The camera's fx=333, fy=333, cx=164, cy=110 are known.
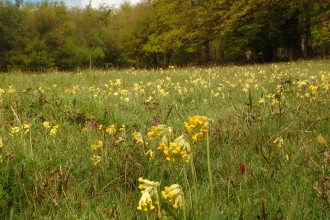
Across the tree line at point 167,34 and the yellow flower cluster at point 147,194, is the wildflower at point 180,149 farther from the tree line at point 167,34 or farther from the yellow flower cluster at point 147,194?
the tree line at point 167,34

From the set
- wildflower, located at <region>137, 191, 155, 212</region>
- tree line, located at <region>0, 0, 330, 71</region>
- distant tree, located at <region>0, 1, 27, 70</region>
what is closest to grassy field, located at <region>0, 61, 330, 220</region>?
wildflower, located at <region>137, 191, 155, 212</region>

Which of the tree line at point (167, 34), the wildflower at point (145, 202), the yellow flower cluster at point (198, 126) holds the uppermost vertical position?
the tree line at point (167, 34)

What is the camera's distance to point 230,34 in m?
29.6

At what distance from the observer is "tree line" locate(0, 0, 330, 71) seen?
26.2 metres

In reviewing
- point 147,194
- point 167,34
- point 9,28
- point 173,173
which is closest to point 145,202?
point 147,194

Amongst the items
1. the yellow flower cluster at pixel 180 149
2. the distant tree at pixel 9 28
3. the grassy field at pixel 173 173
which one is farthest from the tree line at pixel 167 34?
the yellow flower cluster at pixel 180 149

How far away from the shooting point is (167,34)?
131 feet

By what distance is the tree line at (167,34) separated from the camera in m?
26.2

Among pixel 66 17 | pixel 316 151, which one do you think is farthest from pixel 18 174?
pixel 66 17

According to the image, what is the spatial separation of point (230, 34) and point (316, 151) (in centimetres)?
2848

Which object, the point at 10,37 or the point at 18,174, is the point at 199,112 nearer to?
the point at 18,174

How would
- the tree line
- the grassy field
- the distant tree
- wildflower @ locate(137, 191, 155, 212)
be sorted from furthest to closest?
the distant tree
the tree line
the grassy field
wildflower @ locate(137, 191, 155, 212)

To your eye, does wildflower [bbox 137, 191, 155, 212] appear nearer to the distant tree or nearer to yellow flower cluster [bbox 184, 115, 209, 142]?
yellow flower cluster [bbox 184, 115, 209, 142]

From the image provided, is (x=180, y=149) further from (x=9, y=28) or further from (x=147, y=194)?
(x=9, y=28)
